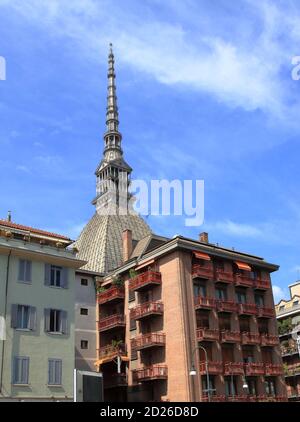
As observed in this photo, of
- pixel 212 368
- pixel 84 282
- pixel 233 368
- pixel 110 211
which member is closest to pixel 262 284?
pixel 233 368

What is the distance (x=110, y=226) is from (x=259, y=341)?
46.6 m

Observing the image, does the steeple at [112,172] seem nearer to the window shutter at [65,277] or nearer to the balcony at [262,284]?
the balcony at [262,284]

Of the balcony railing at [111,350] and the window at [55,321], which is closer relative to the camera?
the window at [55,321]

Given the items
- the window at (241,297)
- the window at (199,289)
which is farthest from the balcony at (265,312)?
the window at (199,289)

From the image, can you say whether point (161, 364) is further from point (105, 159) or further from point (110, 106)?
point (110, 106)

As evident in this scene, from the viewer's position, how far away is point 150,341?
51188mm

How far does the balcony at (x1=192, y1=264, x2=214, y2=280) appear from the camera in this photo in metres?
53.2

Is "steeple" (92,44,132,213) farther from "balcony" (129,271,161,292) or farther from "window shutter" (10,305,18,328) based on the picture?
"window shutter" (10,305,18,328)

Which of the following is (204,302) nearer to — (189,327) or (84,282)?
(189,327)

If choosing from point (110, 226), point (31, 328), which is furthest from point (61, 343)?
point (110, 226)

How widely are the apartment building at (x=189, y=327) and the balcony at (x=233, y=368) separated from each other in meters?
0.10

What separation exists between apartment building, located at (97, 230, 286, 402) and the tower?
2516cm

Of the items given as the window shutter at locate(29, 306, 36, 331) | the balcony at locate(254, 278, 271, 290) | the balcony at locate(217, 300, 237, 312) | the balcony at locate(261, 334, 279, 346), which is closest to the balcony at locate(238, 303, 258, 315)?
the balcony at locate(217, 300, 237, 312)

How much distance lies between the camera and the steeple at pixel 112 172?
114144 mm
